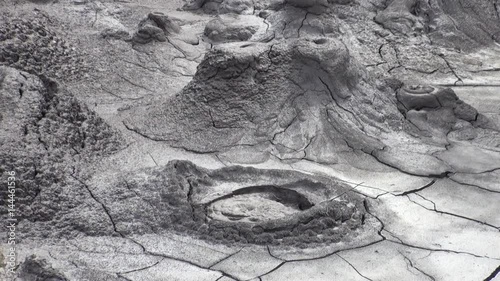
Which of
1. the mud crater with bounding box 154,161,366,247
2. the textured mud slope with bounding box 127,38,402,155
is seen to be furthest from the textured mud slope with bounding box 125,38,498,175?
the mud crater with bounding box 154,161,366,247

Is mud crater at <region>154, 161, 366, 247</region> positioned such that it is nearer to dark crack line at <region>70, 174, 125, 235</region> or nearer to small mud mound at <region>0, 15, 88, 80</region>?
dark crack line at <region>70, 174, 125, 235</region>

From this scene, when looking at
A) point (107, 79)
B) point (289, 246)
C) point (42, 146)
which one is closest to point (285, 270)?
point (289, 246)

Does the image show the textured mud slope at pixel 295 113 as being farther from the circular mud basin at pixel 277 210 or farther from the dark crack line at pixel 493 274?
the dark crack line at pixel 493 274

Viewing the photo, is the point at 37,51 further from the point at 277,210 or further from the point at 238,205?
the point at 277,210

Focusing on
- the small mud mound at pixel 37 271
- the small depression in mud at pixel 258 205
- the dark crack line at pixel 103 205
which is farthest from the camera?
the small depression in mud at pixel 258 205

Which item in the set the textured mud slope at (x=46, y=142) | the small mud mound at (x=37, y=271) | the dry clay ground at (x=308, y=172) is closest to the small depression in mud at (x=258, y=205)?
the dry clay ground at (x=308, y=172)

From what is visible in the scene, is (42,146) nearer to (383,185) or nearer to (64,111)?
(64,111)
